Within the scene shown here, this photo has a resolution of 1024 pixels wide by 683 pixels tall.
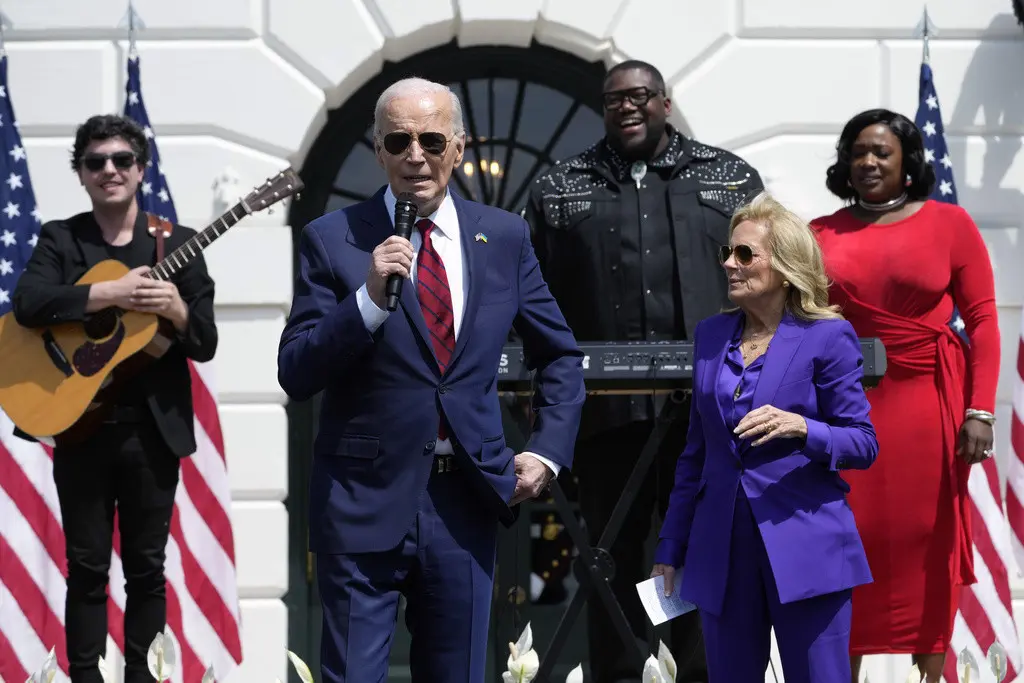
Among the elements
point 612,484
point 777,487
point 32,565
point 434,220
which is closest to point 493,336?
point 434,220

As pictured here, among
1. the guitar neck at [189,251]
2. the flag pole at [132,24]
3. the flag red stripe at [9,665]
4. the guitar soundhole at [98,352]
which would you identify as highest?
the flag pole at [132,24]

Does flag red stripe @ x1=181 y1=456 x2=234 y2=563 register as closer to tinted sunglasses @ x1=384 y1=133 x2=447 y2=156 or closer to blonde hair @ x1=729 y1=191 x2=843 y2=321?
blonde hair @ x1=729 y1=191 x2=843 y2=321

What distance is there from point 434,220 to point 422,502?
575 millimetres

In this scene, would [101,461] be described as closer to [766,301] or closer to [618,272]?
[618,272]

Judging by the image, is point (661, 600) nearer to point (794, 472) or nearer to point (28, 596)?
point (794, 472)

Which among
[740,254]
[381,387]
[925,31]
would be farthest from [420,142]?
[925,31]

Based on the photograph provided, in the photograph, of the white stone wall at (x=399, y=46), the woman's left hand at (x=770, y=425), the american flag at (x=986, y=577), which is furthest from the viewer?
the white stone wall at (x=399, y=46)

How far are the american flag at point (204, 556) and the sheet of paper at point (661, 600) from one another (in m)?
2.62

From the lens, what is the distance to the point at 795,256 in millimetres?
3811

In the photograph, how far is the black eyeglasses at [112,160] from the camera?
486cm

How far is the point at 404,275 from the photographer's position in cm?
279

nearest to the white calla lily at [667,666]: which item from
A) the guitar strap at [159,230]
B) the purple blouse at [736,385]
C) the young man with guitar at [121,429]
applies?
the purple blouse at [736,385]

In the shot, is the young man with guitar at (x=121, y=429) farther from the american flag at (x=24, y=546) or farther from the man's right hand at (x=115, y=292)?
the american flag at (x=24, y=546)

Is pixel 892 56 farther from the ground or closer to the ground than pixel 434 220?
farther from the ground
